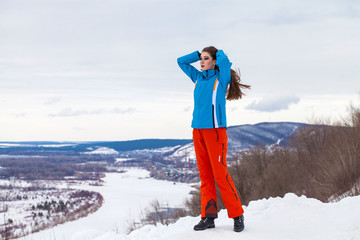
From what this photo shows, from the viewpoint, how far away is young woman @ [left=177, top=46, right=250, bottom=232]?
3.41m

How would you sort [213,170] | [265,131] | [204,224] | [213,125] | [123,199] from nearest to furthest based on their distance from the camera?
[213,125]
[213,170]
[204,224]
[123,199]
[265,131]

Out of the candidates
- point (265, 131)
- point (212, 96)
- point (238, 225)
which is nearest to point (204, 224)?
point (238, 225)

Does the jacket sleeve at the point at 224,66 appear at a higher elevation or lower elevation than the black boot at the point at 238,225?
higher

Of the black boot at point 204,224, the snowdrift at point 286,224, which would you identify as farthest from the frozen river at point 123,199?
the black boot at point 204,224

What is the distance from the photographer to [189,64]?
12.6ft

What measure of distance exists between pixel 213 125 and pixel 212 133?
9 centimetres

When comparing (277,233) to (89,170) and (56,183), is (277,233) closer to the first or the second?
(56,183)

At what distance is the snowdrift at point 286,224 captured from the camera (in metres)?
3.30

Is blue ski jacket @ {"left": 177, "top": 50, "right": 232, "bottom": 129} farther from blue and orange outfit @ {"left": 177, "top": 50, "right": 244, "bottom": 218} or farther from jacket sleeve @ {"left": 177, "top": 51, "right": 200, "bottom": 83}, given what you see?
jacket sleeve @ {"left": 177, "top": 51, "right": 200, "bottom": 83}

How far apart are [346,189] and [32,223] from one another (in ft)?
236

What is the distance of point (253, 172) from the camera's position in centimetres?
3189

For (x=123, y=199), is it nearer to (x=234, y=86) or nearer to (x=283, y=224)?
(x=283, y=224)

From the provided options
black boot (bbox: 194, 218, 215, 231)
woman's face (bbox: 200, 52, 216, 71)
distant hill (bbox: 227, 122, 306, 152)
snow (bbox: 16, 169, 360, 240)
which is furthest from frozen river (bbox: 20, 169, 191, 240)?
woman's face (bbox: 200, 52, 216, 71)

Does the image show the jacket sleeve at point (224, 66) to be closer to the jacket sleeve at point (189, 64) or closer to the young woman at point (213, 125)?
the young woman at point (213, 125)
